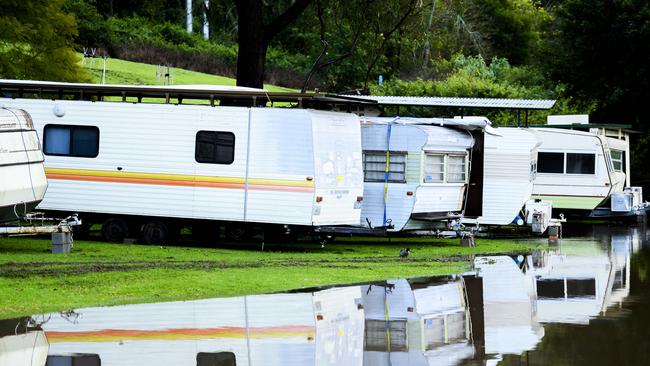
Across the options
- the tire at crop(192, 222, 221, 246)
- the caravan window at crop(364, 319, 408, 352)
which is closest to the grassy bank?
the tire at crop(192, 222, 221, 246)

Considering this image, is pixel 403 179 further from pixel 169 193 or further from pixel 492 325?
pixel 492 325

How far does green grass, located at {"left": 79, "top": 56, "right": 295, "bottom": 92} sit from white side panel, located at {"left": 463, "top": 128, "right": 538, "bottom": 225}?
66.0 ft

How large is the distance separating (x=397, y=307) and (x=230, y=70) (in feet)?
138

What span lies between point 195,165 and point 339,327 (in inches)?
408

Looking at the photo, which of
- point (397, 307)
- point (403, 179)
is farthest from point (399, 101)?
point (397, 307)

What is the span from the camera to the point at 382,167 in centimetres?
2672

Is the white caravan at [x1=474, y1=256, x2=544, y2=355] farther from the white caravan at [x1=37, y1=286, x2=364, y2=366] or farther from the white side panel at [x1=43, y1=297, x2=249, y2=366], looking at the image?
the white side panel at [x1=43, y1=297, x2=249, y2=366]

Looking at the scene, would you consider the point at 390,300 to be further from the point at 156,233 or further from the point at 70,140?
the point at 70,140

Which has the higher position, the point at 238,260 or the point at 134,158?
the point at 134,158

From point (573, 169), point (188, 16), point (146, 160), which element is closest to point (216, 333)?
point (146, 160)

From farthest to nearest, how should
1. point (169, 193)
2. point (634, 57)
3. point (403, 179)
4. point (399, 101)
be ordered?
point (634, 57)
point (399, 101)
point (403, 179)
point (169, 193)

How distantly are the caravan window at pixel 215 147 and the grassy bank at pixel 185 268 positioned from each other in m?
1.84

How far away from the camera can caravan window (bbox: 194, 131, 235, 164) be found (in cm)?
2450

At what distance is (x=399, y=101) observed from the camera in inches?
1170
